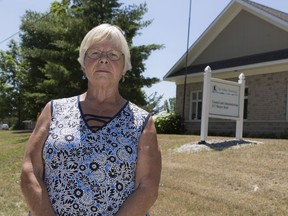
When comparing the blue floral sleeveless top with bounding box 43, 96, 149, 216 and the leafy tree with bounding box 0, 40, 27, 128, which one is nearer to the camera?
the blue floral sleeveless top with bounding box 43, 96, 149, 216

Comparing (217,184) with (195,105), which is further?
(195,105)

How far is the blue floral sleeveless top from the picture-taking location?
235cm

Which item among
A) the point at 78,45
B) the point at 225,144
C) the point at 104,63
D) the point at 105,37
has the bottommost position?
the point at 225,144

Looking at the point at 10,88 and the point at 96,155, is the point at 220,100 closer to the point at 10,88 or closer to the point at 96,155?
the point at 96,155

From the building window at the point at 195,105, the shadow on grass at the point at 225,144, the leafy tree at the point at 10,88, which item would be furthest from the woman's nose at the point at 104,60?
the leafy tree at the point at 10,88

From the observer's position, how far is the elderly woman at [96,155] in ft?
7.70

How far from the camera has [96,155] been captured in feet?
7.80

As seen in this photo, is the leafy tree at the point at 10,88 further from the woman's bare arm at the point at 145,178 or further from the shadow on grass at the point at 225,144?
the woman's bare arm at the point at 145,178

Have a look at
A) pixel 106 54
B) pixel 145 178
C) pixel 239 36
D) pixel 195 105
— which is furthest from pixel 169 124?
pixel 145 178

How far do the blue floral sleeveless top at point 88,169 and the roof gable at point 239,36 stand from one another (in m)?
15.6

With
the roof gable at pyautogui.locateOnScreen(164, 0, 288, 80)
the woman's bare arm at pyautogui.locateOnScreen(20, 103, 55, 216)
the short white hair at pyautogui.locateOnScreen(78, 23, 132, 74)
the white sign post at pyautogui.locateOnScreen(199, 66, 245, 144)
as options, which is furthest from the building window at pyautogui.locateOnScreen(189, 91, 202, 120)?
the woman's bare arm at pyautogui.locateOnScreen(20, 103, 55, 216)

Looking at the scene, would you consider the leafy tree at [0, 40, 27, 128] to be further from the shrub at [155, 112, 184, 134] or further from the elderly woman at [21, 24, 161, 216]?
the elderly woman at [21, 24, 161, 216]

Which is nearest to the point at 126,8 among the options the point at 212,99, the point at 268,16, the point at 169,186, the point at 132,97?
the point at 132,97

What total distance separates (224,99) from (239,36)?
9.10 meters
